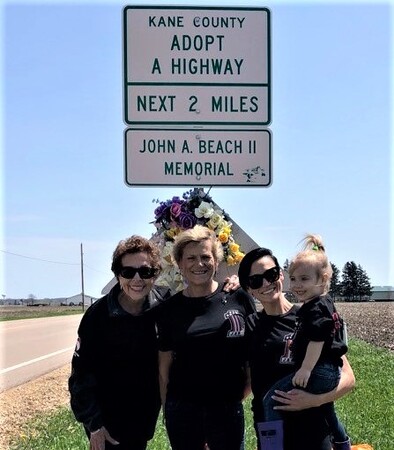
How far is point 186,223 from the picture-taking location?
4.76 m

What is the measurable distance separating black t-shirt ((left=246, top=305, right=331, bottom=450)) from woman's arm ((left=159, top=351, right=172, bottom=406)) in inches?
19.4

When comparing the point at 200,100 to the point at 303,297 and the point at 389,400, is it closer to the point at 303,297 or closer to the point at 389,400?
the point at 303,297

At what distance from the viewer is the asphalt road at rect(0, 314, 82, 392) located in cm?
1448

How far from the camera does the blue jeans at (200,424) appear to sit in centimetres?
387

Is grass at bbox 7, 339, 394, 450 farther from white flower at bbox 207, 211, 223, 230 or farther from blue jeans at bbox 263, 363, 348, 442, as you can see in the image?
blue jeans at bbox 263, 363, 348, 442

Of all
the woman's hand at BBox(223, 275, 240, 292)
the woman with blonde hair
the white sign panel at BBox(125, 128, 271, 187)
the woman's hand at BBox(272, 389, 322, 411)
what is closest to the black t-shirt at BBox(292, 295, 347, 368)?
the woman's hand at BBox(272, 389, 322, 411)

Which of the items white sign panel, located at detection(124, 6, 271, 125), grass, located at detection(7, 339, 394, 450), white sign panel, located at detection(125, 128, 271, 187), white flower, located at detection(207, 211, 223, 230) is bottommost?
grass, located at detection(7, 339, 394, 450)

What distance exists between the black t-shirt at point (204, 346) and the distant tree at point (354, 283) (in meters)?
97.9

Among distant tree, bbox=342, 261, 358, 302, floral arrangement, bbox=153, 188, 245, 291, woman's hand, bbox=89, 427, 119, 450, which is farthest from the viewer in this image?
distant tree, bbox=342, 261, 358, 302

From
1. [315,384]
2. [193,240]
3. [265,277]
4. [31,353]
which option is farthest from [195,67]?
[31,353]

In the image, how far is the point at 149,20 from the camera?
4449 millimetres

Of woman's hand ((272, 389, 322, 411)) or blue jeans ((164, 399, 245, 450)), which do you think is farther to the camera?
blue jeans ((164, 399, 245, 450))

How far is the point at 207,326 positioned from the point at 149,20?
194cm

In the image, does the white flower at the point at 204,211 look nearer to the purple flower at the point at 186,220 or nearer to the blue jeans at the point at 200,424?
the purple flower at the point at 186,220
